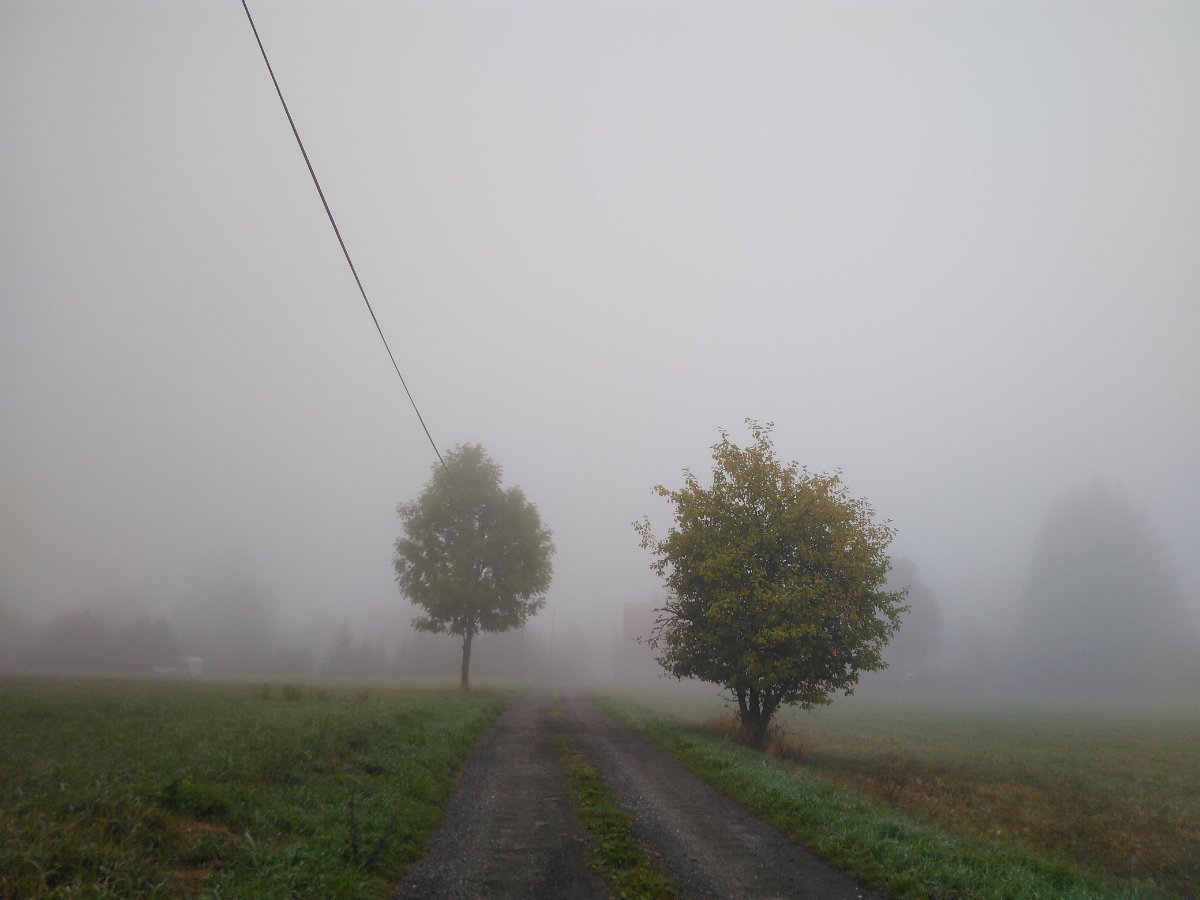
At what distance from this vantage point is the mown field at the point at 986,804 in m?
9.10

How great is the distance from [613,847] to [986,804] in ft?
40.7

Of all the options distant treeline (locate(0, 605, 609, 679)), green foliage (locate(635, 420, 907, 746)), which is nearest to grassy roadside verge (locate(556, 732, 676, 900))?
green foliage (locate(635, 420, 907, 746))

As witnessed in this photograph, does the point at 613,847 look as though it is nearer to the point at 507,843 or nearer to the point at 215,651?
the point at 507,843

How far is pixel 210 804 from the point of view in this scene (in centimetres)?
891

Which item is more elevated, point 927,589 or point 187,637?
point 927,589

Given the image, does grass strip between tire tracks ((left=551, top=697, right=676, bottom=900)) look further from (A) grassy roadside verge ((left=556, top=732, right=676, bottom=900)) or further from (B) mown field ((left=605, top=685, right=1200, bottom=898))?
(B) mown field ((left=605, top=685, right=1200, bottom=898))

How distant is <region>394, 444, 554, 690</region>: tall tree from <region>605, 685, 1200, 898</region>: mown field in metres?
14.9

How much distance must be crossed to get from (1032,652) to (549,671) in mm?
83098

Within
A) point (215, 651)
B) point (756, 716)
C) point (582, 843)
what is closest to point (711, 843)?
point (582, 843)

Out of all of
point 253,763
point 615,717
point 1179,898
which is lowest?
point 615,717

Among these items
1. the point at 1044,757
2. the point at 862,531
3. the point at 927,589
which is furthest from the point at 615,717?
the point at 927,589

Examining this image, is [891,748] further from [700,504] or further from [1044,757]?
[700,504]

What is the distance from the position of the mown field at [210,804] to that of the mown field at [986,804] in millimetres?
7185

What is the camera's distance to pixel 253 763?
11242mm
